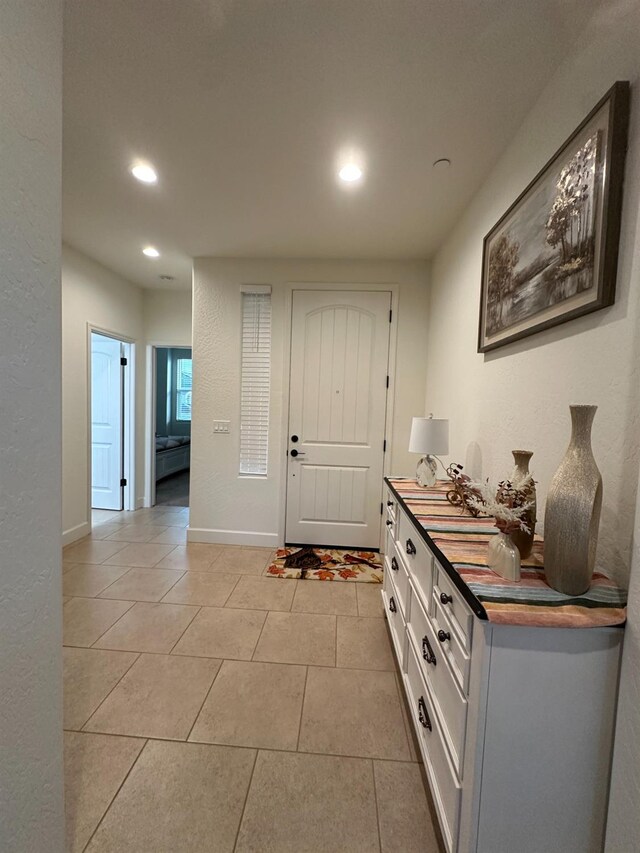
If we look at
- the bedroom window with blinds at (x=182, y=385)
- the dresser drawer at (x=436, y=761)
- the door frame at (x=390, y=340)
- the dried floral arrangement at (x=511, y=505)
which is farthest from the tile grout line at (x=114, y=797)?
the bedroom window with blinds at (x=182, y=385)

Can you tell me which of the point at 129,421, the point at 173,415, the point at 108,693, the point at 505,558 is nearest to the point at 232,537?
the point at 108,693

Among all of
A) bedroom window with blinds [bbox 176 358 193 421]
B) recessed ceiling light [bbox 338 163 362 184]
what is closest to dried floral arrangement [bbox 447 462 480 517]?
recessed ceiling light [bbox 338 163 362 184]

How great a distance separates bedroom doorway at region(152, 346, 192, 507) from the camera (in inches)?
236

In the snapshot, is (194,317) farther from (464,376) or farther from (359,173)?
(464,376)

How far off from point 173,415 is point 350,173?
6.54 m

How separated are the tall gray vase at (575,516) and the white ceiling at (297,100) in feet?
4.49

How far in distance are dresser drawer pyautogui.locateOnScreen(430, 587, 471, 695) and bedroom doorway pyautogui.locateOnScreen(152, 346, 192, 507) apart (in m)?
5.30

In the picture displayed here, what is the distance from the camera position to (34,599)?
79 cm

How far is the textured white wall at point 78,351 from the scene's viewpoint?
3014 mm

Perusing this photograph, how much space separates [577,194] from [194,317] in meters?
2.82

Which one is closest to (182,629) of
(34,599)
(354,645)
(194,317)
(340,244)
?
(354,645)

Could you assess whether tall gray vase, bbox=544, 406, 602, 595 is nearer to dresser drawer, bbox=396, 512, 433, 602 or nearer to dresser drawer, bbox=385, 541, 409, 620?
dresser drawer, bbox=396, 512, 433, 602

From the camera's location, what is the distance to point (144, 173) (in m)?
1.96

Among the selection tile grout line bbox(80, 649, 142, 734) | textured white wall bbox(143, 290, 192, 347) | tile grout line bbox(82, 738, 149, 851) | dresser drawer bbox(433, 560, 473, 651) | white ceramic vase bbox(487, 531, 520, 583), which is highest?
textured white wall bbox(143, 290, 192, 347)
